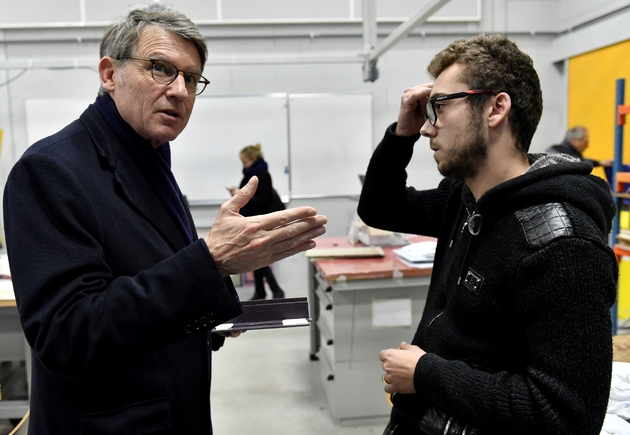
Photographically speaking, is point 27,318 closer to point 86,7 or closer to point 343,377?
point 343,377

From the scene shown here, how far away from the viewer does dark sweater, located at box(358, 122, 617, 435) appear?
2.55ft

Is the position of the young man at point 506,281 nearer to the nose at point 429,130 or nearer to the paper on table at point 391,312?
the nose at point 429,130

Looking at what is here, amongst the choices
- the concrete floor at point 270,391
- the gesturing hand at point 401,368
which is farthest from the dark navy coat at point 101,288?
the concrete floor at point 270,391

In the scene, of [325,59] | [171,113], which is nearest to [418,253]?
[171,113]

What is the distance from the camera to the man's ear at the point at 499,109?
3.19ft

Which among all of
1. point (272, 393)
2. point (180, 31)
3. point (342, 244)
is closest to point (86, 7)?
point (342, 244)

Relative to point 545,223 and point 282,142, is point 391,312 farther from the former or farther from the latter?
point 282,142

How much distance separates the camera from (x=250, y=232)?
79 centimetres

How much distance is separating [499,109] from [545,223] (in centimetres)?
28

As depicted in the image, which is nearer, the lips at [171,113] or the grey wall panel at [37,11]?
the lips at [171,113]

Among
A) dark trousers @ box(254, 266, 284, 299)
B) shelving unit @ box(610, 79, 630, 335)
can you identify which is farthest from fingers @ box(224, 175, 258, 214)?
dark trousers @ box(254, 266, 284, 299)

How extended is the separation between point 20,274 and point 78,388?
254mm

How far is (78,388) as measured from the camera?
2.90 ft

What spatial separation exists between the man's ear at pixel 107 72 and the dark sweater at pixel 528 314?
0.83m
